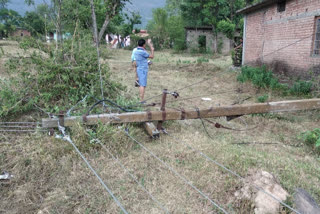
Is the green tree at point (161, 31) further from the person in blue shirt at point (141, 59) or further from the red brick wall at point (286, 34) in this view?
the person in blue shirt at point (141, 59)

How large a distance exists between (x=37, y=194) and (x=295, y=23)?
956 cm

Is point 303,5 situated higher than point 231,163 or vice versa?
point 303,5

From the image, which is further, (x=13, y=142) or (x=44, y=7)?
(x=44, y=7)

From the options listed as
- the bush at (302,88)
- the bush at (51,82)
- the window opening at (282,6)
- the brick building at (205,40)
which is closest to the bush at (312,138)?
the bush at (302,88)

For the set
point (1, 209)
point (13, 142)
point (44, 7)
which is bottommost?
point (1, 209)

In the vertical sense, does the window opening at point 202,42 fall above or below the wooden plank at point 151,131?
above

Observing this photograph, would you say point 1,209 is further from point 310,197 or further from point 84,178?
point 310,197

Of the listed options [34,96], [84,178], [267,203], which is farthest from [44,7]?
[267,203]

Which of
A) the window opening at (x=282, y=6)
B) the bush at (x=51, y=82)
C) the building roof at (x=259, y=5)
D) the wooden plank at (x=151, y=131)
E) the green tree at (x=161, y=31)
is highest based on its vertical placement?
the green tree at (x=161, y=31)

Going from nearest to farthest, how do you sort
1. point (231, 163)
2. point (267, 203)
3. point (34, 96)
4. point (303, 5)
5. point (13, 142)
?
point (267, 203)
point (231, 163)
point (13, 142)
point (34, 96)
point (303, 5)

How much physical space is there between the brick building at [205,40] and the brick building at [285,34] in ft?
53.4

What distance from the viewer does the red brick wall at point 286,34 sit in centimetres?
831

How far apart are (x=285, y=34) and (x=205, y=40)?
20.6m

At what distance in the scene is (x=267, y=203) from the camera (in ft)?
9.06
